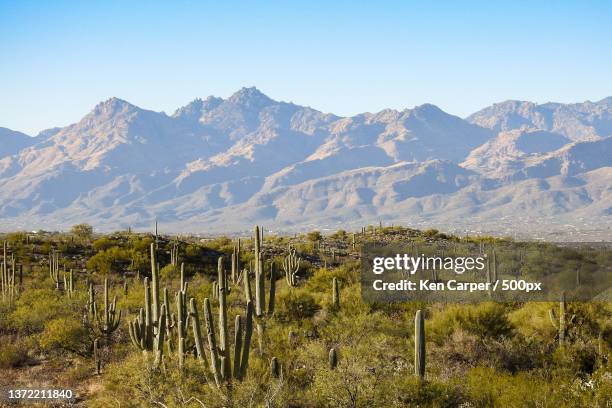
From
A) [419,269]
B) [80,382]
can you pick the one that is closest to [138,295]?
[80,382]

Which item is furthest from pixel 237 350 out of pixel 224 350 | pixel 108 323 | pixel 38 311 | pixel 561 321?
pixel 38 311

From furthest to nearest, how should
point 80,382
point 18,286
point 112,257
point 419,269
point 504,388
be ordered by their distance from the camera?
point 112,257
point 419,269
point 18,286
point 80,382
point 504,388

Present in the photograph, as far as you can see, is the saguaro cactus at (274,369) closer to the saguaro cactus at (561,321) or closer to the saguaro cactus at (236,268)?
the saguaro cactus at (561,321)

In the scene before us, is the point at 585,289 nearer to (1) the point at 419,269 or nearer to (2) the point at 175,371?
(1) the point at 419,269

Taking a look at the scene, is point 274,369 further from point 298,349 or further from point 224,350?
point 298,349

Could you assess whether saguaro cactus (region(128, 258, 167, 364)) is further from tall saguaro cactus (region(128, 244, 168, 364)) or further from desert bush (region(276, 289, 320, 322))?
desert bush (region(276, 289, 320, 322))

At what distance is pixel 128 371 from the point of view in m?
13.9

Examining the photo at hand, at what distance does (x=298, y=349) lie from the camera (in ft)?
55.2

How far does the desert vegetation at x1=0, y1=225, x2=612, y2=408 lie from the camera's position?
12.5m

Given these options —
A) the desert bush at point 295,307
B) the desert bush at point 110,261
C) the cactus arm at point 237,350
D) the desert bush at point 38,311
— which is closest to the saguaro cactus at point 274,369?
the cactus arm at point 237,350

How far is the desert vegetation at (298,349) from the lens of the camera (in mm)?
12547

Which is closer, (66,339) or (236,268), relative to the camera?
(66,339)

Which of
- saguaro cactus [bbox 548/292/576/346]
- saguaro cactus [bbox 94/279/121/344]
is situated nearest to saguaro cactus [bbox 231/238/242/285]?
saguaro cactus [bbox 94/279/121/344]

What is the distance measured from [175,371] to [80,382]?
4.14 meters
